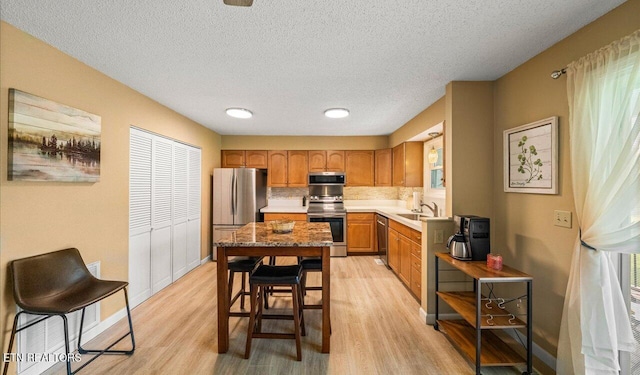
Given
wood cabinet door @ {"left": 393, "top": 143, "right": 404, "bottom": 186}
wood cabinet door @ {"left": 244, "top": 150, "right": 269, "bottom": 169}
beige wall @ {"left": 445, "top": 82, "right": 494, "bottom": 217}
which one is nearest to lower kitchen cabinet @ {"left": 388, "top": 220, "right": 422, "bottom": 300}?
beige wall @ {"left": 445, "top": 82, "right": 494, "bottom": 217}

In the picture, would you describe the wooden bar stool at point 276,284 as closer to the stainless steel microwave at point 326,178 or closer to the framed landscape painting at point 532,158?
the framed landscape painting at point 532,158

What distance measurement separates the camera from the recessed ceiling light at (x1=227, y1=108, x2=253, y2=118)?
3506 mm

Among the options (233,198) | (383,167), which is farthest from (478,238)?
(233,198)

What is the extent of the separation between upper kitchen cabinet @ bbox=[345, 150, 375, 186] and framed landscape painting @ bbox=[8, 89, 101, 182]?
3.98 meters

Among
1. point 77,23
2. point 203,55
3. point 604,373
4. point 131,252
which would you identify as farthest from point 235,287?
point 604,373

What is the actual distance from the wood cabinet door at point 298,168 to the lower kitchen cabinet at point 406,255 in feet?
6.74

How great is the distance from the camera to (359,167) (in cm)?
537

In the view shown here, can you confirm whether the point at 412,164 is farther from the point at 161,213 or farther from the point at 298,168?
the point at 161,213

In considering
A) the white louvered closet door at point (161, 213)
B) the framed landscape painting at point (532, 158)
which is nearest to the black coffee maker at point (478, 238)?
the framed landscape painting at point (532, 158)

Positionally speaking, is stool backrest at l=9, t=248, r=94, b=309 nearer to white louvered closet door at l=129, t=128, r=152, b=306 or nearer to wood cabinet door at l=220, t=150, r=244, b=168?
white louvered closet door at l=129, t=128, r=152, b=306

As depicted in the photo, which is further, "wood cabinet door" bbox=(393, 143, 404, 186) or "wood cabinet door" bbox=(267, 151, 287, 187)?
"wood cabinet door" bbox=(267, 151, 287, 187)

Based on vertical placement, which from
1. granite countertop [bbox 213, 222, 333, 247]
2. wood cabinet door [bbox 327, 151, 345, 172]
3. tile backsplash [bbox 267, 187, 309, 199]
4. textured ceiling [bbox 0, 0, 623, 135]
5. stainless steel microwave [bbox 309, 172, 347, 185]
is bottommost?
granite countertop [bbox 213, 222, 333, 247]

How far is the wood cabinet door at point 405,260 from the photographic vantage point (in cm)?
330

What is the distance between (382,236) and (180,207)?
332 cm
